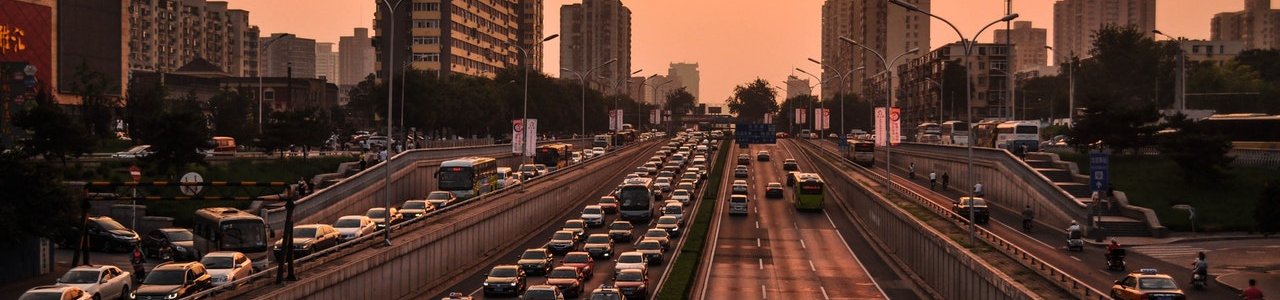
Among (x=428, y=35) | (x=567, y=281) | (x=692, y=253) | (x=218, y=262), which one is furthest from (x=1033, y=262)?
(x=428, y=35)

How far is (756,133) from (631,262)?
66697 mm

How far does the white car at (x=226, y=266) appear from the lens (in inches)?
1604

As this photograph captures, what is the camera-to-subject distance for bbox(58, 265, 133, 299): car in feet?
123

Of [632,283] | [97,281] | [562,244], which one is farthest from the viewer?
[562,244]

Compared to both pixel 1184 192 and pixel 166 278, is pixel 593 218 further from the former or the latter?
pixel 166 278

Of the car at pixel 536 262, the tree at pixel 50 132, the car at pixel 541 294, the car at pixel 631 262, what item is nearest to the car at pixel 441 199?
the car at pixel 536 262

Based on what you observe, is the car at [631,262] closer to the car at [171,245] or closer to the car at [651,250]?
the car at [651,250]

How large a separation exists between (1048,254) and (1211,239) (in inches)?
484

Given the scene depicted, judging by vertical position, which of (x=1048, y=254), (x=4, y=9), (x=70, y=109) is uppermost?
(x=4, y=9)

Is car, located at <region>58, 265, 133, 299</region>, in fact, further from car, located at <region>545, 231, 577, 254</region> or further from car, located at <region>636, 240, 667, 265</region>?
car, located at <region>545, 231, 577, 254</region>

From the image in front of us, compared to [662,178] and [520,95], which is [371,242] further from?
[520,95]

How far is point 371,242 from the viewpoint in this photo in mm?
47781

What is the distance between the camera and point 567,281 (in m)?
45.5

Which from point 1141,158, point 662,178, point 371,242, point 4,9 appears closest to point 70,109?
point 4,9
